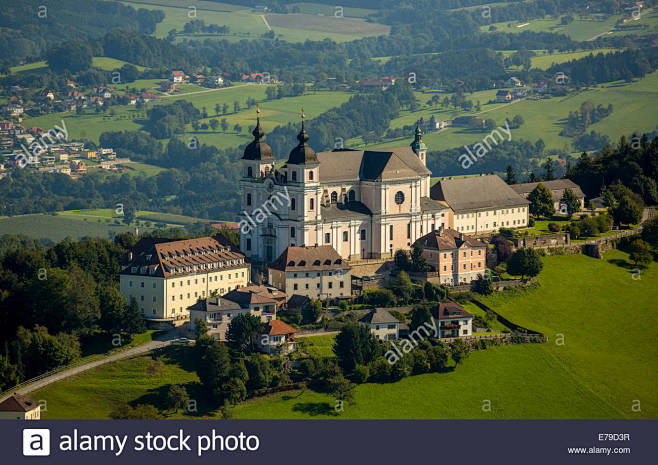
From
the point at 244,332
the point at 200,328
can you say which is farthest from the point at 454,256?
the point at 200,328

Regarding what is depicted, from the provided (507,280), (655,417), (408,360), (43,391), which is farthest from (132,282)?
(655,417)

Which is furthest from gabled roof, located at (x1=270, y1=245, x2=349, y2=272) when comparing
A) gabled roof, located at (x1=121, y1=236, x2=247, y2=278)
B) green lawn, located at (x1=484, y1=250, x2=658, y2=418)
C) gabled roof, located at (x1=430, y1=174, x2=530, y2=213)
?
gabled roof, located at (x1=430, y1=174, x2=530, y2=213)

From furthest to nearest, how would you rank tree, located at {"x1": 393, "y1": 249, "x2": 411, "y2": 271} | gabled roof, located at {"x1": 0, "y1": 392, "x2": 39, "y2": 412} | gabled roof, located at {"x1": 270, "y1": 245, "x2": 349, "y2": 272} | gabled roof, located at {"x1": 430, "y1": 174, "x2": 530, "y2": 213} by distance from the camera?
gabled roof, located at {"x1": 430, "y1": 174, "x2": 530, "y2": 213}, tree, located at {"x1": 393, "y1": 249, "x2": 411, "y2": 271}, gabled roof, located at {"x1": 270, "y1": 245, "x2": 349, "y2": 272}, gabled roof, located at {"x1": 0, "y1": 392, "x2": 39, "y2": 412}

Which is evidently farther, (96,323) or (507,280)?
(507,280)

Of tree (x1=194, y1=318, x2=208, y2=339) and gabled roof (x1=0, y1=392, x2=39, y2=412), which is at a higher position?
tree (x1=194, y1=318, x2=208, y2=339)

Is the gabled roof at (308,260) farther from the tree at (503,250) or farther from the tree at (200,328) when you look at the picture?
the tree at (503,250)

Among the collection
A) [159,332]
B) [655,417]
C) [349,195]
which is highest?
[349,195]

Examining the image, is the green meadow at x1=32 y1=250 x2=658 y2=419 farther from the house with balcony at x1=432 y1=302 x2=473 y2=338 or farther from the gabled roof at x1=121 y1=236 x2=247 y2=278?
the gabled roof at x1=121 y1=236 x2=247 y2=278

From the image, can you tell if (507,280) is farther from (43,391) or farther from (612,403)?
(43,391)
